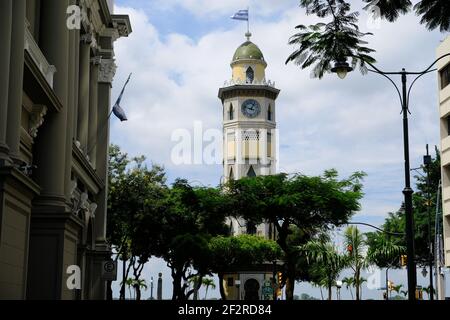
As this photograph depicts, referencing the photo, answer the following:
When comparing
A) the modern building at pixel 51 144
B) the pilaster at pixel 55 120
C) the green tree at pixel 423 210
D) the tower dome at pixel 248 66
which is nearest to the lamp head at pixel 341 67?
the modern building at pixel 51 144

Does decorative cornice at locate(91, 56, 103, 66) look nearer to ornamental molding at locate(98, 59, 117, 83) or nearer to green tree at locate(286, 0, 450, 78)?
ornamental molding at locate(98, 59, 117, 83)

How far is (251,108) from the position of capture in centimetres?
11719

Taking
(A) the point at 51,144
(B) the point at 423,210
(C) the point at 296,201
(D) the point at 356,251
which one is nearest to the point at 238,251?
(B) the point at 423,210

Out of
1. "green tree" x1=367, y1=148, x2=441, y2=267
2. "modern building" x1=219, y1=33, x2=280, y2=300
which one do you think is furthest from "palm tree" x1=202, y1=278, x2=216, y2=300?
"green tree" x1=367, y1=148, x2=441, y2=267

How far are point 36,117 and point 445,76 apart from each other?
40.2 meters

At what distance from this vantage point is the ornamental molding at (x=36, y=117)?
69.1ft

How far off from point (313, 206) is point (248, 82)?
69946 mm

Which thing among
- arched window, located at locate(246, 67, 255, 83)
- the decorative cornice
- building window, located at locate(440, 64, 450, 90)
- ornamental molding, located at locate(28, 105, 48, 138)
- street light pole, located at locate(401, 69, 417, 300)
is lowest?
street light pole, located at locate(401, 69, 417, 300)

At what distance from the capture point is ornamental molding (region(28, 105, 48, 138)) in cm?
2106

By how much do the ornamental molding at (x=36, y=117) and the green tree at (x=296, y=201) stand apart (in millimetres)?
26700

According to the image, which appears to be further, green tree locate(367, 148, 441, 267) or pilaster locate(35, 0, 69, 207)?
green tree locate(367, 148, 441, 267)

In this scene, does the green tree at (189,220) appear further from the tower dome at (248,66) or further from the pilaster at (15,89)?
the tower dome at (248,66)

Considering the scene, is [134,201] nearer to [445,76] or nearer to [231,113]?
[445,76]

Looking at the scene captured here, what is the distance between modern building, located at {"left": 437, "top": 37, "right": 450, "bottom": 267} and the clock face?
62114 millimetres
